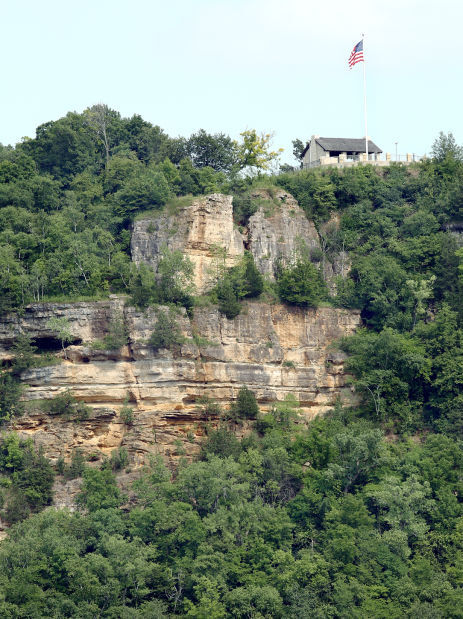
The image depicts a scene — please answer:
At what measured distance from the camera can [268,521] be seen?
5822cm

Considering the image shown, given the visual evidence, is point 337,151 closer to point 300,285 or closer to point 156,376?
point 300,285

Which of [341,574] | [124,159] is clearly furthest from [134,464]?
[124,159]

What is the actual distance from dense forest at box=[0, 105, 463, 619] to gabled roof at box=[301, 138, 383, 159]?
259cm

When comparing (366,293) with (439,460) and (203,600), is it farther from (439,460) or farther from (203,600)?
(203,600)

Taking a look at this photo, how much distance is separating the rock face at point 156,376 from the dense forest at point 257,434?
2.57ft

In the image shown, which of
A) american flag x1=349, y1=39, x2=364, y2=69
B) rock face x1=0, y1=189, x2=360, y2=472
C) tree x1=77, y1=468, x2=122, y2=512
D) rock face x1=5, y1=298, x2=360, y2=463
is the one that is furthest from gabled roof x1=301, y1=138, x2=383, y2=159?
tree x1=77, y1=468, x2=122, y2=512

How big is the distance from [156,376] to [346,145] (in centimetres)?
2046

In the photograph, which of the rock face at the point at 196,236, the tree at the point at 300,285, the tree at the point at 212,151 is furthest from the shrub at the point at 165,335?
the tree at the point at 212,151

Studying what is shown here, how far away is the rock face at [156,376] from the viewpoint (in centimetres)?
6269

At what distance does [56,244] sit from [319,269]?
44.6 feet

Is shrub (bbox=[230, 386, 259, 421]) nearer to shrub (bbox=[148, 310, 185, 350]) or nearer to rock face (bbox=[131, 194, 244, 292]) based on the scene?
shrub (bbox=[148, 310, 185, 350])

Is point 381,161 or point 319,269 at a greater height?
point 381,161

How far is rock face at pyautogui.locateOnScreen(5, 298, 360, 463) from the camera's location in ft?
206

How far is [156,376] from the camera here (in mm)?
63812
